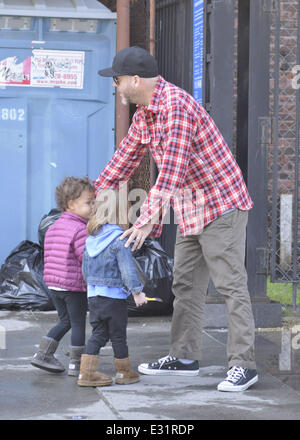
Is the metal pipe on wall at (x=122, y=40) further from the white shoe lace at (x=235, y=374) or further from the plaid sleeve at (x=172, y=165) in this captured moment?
the white shoe lace at (x=235, y=374)

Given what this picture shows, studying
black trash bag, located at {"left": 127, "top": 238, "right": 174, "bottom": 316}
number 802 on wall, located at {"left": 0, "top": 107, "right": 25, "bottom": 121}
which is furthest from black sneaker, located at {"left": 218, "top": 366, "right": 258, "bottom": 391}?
number 802 on wall, located at {"left": 0, "top": 107, "right": 25, "bottom": 121}

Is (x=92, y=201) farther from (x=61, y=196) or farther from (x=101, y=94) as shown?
(x=101, y=94)

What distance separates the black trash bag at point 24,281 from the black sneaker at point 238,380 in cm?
273

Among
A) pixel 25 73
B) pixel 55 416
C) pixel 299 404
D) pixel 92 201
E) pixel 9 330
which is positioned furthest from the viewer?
pixel 25 73

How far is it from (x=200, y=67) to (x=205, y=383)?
2670mm

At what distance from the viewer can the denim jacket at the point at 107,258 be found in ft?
14.5

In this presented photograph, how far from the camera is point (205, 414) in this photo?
158 inches

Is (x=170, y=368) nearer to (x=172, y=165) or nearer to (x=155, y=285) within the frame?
(x=172, y=165)

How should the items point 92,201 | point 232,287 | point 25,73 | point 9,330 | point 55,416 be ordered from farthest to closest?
point 25,73 < point 9,330 < point 92,201 < point 232,287 < point 55,416

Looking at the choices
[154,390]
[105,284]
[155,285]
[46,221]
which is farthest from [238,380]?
[46,221]

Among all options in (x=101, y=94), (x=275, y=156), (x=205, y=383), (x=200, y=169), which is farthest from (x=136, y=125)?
(x=101, y=94)

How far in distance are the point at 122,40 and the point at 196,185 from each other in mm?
3286

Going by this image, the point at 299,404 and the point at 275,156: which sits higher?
the point at 275,156

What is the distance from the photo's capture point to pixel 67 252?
4.74m
